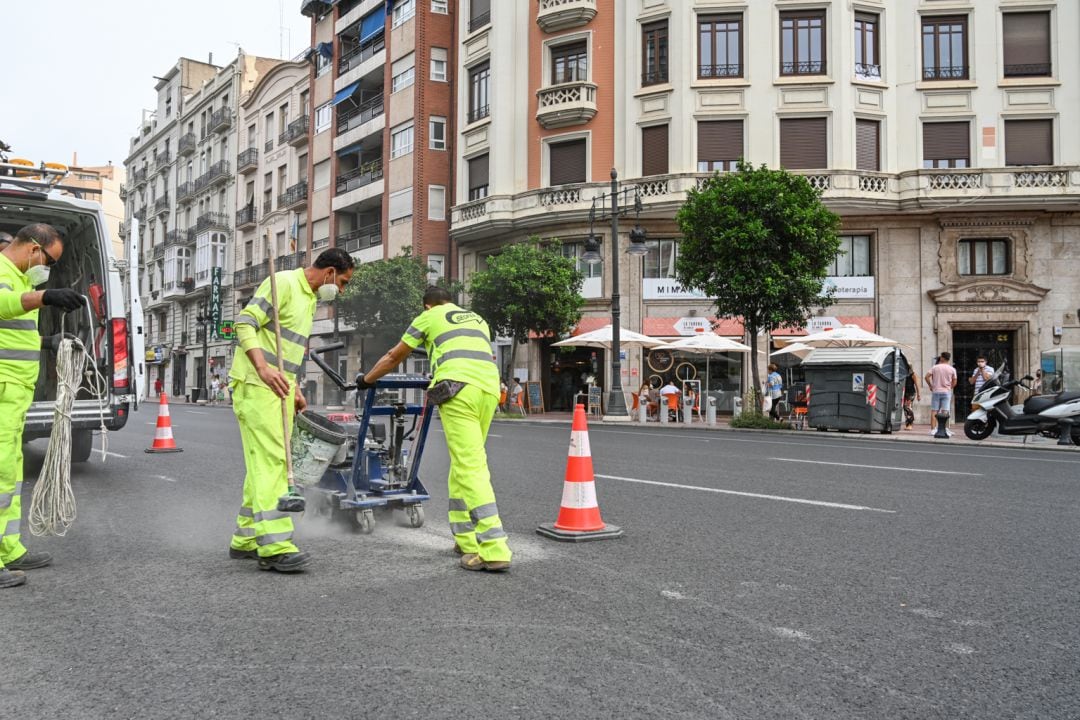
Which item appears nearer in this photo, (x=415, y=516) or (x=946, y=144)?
(x=415, y=516)

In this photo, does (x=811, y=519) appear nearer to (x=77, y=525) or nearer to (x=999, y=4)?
(x=77, y=525)

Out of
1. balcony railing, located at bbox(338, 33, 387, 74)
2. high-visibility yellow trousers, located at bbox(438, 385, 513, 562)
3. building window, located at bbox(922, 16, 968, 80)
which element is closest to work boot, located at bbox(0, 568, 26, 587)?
high-visibility yellow trousers, located at bbox(438, 385, 513, 562)

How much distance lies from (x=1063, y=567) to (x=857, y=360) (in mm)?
14574

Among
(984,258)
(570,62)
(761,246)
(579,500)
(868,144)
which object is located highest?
(570,62)

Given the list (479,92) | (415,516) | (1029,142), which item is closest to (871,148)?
(1029,142)

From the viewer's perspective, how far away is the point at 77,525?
20.0 ft

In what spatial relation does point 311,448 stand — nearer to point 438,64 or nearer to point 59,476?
point 59,476

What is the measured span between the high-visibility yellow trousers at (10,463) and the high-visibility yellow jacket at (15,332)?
0.23 feet

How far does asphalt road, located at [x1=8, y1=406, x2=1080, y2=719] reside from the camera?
2910 millimetres

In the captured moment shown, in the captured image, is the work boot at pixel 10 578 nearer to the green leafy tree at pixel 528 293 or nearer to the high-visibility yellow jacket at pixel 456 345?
the high-visibility yellow jacket at pixel 456 345

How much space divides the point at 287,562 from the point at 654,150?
84.3 feet

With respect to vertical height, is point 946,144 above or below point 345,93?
below

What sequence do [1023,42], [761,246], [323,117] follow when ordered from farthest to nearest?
1. [323,117]
2. [1023,42]
3. [761,246]

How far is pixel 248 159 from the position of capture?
48.8 m
